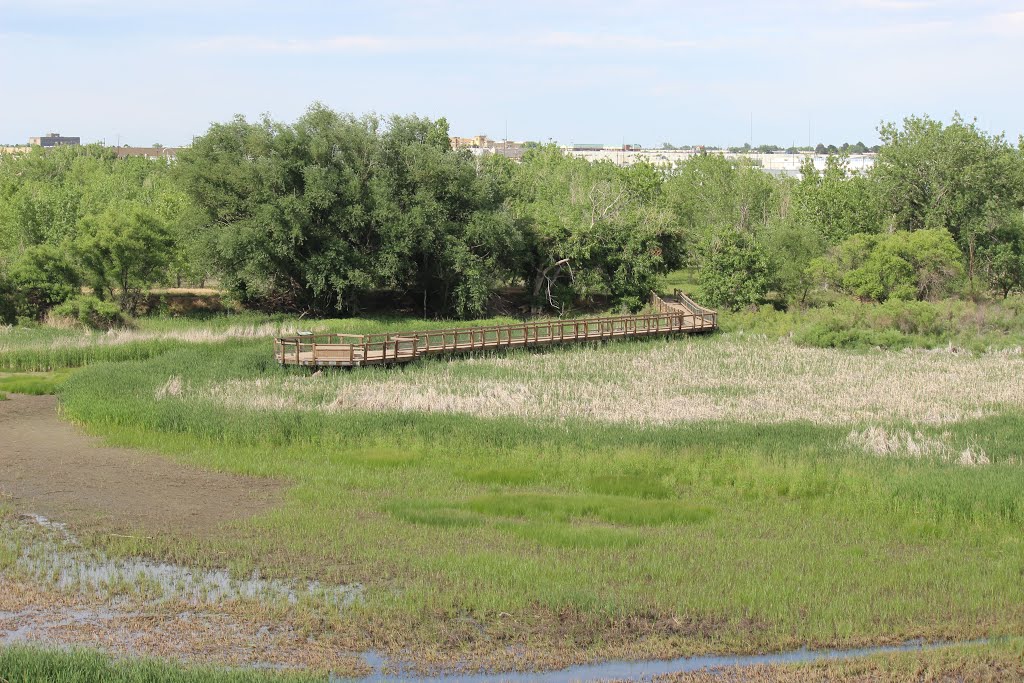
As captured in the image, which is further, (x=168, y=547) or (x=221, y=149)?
(x=221, y=149)

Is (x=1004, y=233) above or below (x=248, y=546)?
above

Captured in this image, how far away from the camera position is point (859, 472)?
27.4 metres

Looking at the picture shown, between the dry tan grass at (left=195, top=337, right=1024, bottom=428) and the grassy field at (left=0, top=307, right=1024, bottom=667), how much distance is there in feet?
0.62

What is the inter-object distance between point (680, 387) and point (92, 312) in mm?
29166

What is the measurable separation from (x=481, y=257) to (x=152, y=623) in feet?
138

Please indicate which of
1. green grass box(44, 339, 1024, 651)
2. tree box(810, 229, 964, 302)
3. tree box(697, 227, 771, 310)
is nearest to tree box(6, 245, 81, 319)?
green grass box(44, 339, 1024, 651)

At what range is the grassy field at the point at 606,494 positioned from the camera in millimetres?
18844

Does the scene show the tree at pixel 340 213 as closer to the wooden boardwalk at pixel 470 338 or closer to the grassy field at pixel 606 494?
the wooden boardwalk at pixel 470 338

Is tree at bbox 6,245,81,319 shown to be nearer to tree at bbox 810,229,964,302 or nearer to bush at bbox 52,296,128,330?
bush at bbox 52,296,128,330

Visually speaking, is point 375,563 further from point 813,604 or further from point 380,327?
point 380,327

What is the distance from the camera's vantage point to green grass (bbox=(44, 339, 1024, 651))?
62.0 feet

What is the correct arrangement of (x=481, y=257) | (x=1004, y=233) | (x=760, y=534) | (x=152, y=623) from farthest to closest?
(x=1004, y=233) → (x=481, y=257) → (x=760, y=534) → (x=152, y=623)

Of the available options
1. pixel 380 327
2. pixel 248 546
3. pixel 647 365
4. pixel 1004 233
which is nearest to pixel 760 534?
pixel 248 546

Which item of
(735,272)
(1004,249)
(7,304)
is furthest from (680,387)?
(1004,249)
